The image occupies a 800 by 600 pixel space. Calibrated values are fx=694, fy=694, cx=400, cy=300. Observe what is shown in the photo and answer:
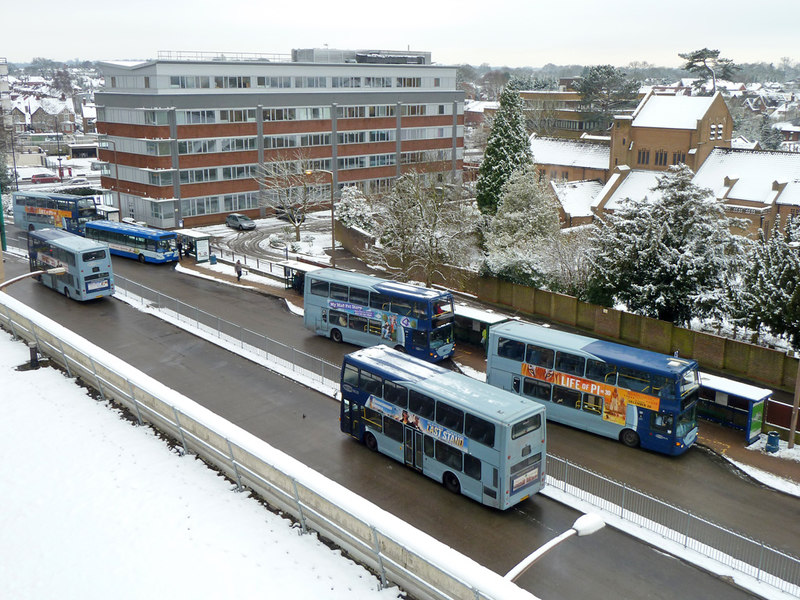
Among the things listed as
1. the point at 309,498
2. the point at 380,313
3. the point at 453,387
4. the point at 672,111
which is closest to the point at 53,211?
the point at 380,313

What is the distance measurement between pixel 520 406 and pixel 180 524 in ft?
30.9

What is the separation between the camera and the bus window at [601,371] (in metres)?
23.8

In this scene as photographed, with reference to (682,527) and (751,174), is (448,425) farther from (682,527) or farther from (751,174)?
(751,174)

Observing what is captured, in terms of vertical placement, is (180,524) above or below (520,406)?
below

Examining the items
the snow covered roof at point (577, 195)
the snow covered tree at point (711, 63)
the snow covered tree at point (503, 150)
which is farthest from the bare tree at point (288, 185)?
the snow covered tree at point (711, 63)

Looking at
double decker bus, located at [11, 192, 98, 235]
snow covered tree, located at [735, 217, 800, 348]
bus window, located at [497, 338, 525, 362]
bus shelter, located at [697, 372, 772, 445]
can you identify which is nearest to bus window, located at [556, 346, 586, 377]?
bus window, located at [497, 338, 525, 362]

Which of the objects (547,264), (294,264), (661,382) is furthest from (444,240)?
(661,382)

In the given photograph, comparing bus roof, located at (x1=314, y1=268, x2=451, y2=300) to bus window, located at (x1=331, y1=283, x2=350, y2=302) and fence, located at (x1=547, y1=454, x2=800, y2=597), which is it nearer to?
bus window, located at (x1=331, y1=283, x2=350, y2=302)

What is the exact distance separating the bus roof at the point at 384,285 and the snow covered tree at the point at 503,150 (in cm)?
Answer: 2445

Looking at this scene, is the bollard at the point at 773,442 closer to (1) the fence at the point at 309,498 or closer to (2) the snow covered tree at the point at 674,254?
(2) the snow covered tree at the point at 674,254

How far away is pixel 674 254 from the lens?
32.2m

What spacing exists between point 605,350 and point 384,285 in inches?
450

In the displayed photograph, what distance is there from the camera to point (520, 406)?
19.5m

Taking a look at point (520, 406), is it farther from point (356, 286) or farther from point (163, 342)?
point (163, 342)
